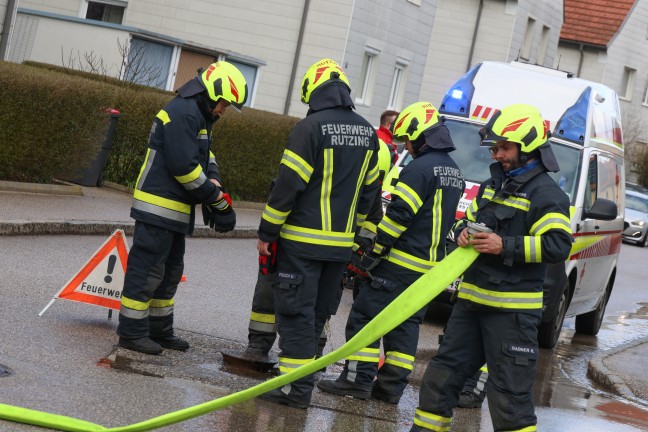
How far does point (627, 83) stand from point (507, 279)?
49008 millimetres

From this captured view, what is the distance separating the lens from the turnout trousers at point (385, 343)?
8.09 meters

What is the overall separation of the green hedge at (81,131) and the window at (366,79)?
464 inches

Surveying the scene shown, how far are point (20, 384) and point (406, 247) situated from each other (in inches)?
111

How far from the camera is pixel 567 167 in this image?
12.3 metres

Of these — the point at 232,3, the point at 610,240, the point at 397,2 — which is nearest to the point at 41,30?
the point at 232,3

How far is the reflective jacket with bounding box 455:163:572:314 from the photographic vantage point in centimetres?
626

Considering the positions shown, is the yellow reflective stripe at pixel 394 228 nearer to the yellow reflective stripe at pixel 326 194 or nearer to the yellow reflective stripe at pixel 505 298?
the yellow reflective stripe at pixel 326 194

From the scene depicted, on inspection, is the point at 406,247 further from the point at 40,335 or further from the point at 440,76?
the point at 440,76

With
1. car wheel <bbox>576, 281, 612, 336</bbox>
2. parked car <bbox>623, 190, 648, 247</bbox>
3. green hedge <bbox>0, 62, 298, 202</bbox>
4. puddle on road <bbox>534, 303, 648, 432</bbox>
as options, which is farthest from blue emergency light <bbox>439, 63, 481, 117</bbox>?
parked car <bbox>623, 190, 648, 247</bbox>

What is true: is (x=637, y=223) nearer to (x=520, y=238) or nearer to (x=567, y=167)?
(x=567, y=167)

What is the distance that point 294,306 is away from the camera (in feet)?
24.2

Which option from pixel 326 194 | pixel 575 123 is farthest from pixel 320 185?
pixel 575 123

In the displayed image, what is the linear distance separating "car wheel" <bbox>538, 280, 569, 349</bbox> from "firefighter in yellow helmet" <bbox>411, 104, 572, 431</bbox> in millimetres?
5690

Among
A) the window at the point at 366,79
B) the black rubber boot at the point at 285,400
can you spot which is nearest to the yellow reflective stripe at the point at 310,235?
the black rubber boot at the point at 285,400
